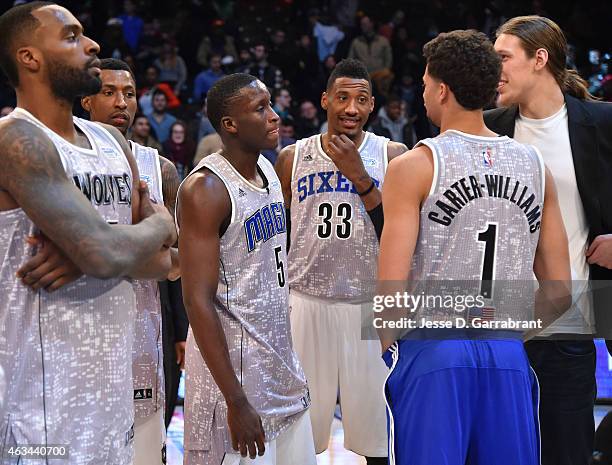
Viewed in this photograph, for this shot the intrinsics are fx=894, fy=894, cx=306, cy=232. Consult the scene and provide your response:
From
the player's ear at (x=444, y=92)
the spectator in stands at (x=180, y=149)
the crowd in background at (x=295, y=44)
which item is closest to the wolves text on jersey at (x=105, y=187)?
the player's ear at (x=444, y=92)

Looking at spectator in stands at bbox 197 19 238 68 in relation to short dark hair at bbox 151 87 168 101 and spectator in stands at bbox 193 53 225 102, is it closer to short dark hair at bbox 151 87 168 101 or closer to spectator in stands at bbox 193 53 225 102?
spectator in stands at bbox 193 53 225 102

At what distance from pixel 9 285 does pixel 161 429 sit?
1541 mm

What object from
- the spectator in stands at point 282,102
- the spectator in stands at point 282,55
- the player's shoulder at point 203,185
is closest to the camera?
the player's shoulder at point 203,185

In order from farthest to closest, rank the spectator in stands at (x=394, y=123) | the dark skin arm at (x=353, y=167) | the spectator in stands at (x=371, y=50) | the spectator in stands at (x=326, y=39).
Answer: the spectator in stands at (x=326, y=39), the spectator in stands at (x=371, y=50), the spectator in stands at (x=394, y=123), the dark skin arm at (x=353, y=167)

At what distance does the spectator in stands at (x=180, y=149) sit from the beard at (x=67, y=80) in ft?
27.6

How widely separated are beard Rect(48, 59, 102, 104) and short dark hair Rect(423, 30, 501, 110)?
49.9 inches

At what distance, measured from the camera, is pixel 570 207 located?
13.4 feet

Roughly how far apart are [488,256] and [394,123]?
359 inches

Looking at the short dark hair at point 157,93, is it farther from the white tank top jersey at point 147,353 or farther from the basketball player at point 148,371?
the white tank top jersey at point 147,353

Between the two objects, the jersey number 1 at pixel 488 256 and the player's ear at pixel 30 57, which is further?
the jersey number 1 at pixel 488 256

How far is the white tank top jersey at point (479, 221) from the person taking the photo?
3189 mm

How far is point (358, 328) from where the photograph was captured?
4.84 m

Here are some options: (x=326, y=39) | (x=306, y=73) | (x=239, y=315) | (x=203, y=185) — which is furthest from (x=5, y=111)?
(x=239, y=315)

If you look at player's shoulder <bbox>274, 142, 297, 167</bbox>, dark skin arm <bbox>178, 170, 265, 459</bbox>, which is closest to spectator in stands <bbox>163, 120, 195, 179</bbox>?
player's shoulder <bbox>274, 142, 297, 167</bbox>
